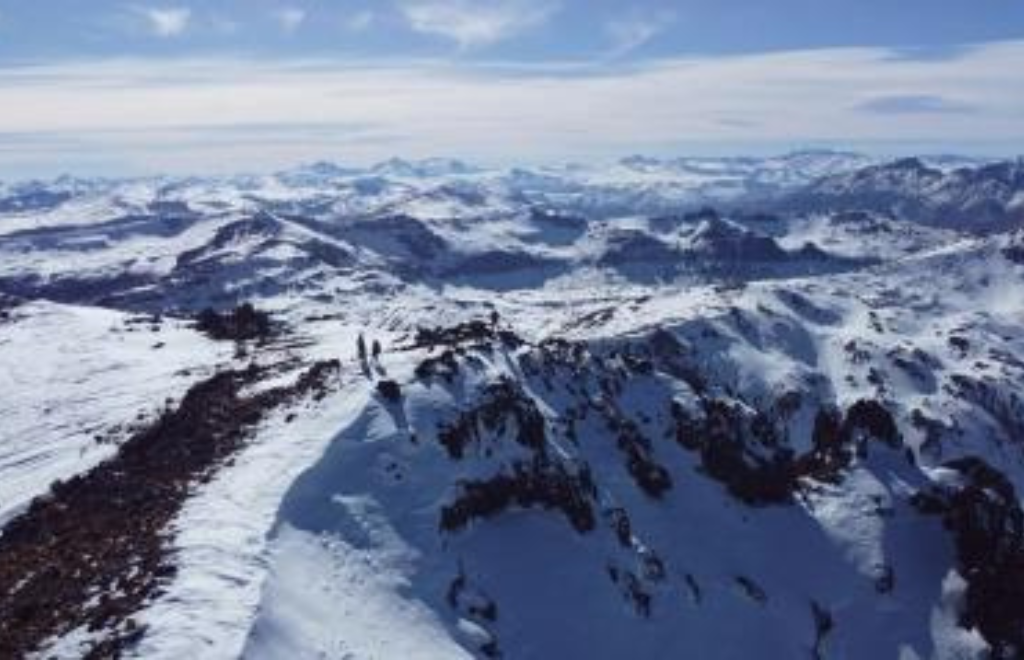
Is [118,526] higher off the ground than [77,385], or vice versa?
[118,526]

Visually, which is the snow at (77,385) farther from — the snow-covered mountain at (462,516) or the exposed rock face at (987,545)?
the exposed rock face at (987,545)

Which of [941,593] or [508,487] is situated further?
[941,593]

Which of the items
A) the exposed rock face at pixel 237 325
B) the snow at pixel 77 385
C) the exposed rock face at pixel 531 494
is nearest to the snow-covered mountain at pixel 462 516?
the exposed rock face at pixel 531 494

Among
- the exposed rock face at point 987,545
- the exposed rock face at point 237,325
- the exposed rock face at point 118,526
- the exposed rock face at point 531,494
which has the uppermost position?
the exposed rock face at point 118,526

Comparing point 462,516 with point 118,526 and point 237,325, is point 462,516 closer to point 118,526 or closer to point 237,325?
point 118,526

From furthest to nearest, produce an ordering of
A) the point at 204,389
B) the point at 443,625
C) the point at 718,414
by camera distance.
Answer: the point at 718,414 < the point at 204,389 < the point at 443,625

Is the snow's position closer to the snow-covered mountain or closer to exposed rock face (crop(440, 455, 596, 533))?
the snow-covered mountain

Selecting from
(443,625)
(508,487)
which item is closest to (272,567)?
(443,625)

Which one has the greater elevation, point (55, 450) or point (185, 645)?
point (185, 645)

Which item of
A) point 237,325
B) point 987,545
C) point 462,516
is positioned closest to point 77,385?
point 237,325

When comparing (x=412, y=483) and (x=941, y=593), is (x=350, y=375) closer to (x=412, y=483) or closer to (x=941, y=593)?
(x=412, y=483)

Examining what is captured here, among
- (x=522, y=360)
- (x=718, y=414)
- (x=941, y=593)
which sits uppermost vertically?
(x=522, y=360)
